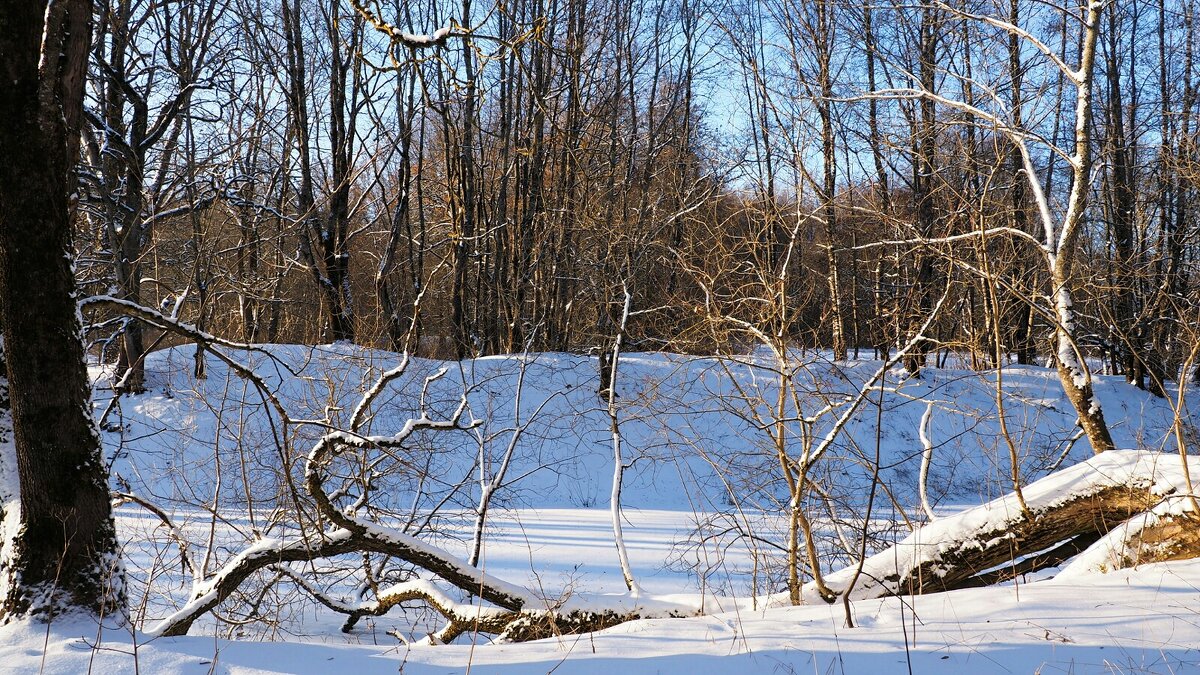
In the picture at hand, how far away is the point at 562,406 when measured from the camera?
14.3m

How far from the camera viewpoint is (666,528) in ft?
33.3

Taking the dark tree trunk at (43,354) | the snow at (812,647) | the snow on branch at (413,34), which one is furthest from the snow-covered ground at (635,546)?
the snow on branch at (413,34)

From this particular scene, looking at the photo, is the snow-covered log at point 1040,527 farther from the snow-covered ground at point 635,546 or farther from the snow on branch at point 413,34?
the snow on branch at point 413,34

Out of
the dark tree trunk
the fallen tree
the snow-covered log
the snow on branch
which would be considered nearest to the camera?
the snow on branch

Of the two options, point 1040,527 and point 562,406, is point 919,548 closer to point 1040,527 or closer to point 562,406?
point 1040,527

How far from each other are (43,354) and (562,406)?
11009mm

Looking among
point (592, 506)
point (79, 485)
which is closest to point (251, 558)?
point (79, 485)

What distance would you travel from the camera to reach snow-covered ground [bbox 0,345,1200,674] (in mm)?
3107

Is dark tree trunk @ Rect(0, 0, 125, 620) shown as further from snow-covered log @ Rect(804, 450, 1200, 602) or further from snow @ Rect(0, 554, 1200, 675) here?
snow-covered log @ Rect(804, 450, 1200, 602)

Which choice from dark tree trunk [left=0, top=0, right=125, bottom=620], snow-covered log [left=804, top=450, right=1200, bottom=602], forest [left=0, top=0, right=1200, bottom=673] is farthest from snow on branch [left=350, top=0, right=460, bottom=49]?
snow-covered log [left=804, top=450, right=1200, bottom=602]

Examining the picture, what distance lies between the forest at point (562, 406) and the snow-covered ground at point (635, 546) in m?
0.04

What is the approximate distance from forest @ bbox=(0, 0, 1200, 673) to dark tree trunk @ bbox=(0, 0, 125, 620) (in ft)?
0.05

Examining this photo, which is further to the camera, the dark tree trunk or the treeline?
the treeline

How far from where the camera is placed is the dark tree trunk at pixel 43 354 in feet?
11.3
